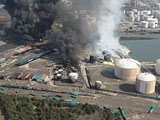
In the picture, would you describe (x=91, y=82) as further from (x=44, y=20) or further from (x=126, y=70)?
(x=44, y=20)

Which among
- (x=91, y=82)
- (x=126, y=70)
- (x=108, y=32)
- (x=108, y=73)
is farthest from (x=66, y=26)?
(x=108, y=32)

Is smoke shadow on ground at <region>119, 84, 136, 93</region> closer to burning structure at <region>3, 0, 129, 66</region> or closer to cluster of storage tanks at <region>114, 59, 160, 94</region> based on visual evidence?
cluster of storage tanks at <region>114, 59, 160, 94</region>

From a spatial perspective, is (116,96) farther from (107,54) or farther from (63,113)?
(107,54)

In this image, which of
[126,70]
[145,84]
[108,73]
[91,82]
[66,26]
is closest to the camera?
[145,84]

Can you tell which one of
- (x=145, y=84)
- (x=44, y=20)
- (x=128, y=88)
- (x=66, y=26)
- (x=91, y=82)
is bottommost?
(x=128, y=88)

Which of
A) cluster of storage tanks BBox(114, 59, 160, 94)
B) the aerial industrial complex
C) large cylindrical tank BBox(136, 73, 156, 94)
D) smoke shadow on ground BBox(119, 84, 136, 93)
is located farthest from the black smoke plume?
large cylindrical tank BBox(136, 73, 156, 94)

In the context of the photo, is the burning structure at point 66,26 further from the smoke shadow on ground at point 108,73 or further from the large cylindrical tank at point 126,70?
the large cylindrical tank at point 126,70

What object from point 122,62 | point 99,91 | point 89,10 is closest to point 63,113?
point 99,91
